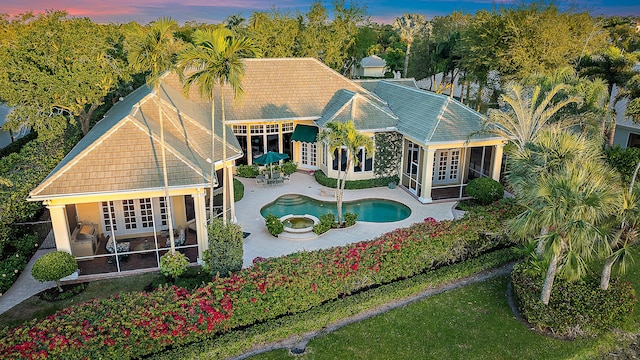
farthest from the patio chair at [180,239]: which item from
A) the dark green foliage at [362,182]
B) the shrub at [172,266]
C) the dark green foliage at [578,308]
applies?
the dark green foliage at [578,308]

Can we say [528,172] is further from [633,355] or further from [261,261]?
[261,261]

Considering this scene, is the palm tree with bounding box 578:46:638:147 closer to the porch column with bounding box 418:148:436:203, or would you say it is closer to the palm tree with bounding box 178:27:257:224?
the porch column with bounding box 418:148:436:203

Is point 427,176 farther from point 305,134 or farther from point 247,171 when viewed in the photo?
point 247,171

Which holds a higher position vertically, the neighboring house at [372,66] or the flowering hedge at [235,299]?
the neighboring house at [372,66]

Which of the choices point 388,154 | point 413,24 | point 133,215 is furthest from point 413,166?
point 413,24

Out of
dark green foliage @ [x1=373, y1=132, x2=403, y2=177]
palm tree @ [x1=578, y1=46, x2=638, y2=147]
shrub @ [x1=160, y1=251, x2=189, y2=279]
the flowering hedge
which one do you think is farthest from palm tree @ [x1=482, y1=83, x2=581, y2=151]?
shrub @ [x1=160, y1=251, x2=189, y2=279]

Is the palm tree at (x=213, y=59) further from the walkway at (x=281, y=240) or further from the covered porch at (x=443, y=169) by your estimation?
the covered porch at (x=443, y=169)
